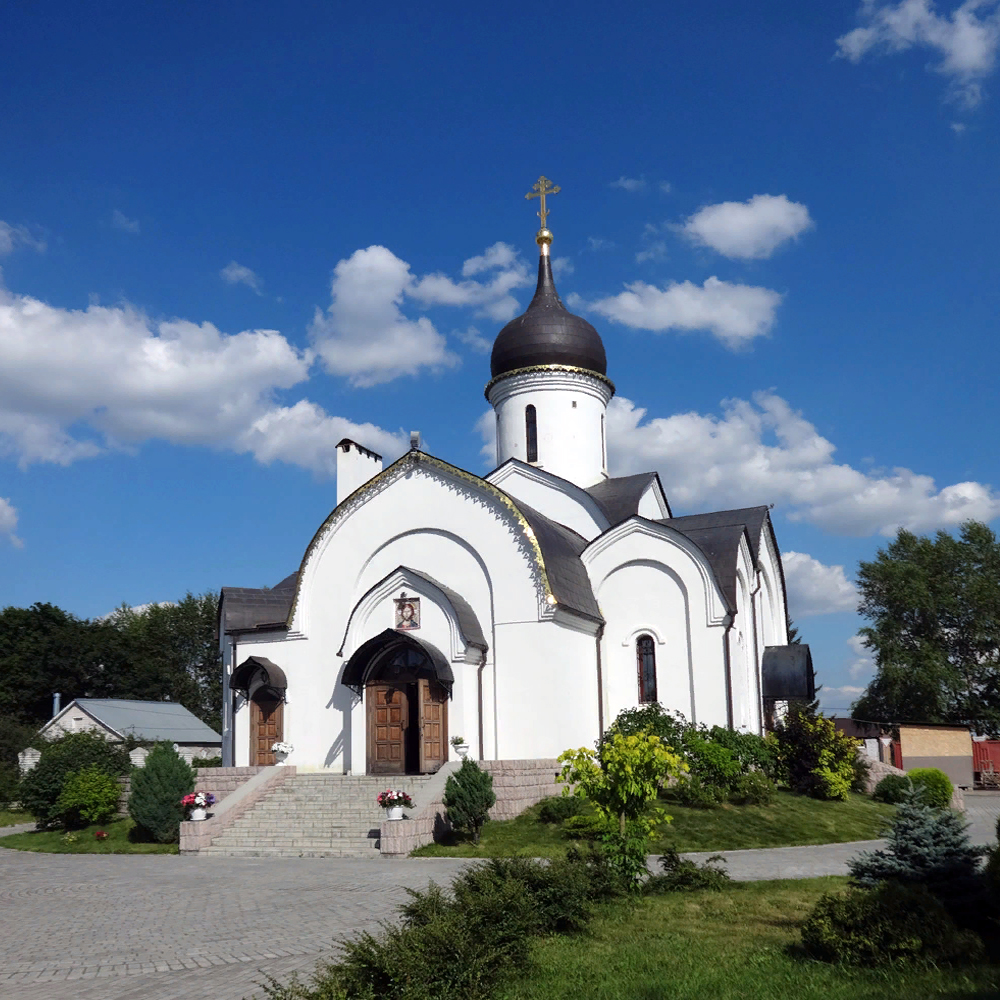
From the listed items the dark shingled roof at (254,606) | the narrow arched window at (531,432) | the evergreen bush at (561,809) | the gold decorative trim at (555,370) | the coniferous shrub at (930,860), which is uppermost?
the gold decorative trim at (555,370)

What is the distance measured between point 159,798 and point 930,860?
43.2ft

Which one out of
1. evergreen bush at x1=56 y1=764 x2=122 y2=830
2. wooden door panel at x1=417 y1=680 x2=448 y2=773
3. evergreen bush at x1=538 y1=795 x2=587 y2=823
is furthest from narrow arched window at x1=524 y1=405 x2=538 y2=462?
evergreen bush at x1=56 y1=764 x2=122 y2=830

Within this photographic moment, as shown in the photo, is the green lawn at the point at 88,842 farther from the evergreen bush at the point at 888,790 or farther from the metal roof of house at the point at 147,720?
the metal roof of house at the point at 147,720

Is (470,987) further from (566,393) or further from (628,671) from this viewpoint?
(566,393)

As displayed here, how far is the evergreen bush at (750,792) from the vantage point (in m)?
16.0

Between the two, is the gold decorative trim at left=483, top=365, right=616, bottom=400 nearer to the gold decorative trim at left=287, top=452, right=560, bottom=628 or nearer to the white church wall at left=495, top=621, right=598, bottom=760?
the gold decorative trim at left=287, top=452, right=560, bottom=628

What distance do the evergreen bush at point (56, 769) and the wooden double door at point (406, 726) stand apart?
17.0ft

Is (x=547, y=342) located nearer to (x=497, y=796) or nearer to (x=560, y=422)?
(x=560, y=422)

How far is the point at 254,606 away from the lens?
22.3 meters

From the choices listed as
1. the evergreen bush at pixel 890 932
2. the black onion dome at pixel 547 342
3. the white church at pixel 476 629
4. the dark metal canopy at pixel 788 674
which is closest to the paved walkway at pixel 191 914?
the evergreen bush at pixel 890 932

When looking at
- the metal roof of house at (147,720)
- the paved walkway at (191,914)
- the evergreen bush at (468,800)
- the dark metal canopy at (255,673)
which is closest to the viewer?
the paved walkway at (191,914)

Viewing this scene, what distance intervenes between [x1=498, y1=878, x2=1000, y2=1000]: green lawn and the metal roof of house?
2900cm

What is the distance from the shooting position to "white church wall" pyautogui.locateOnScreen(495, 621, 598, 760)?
1770 cm

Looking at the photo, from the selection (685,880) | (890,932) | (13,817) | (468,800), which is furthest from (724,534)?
(13,817)
